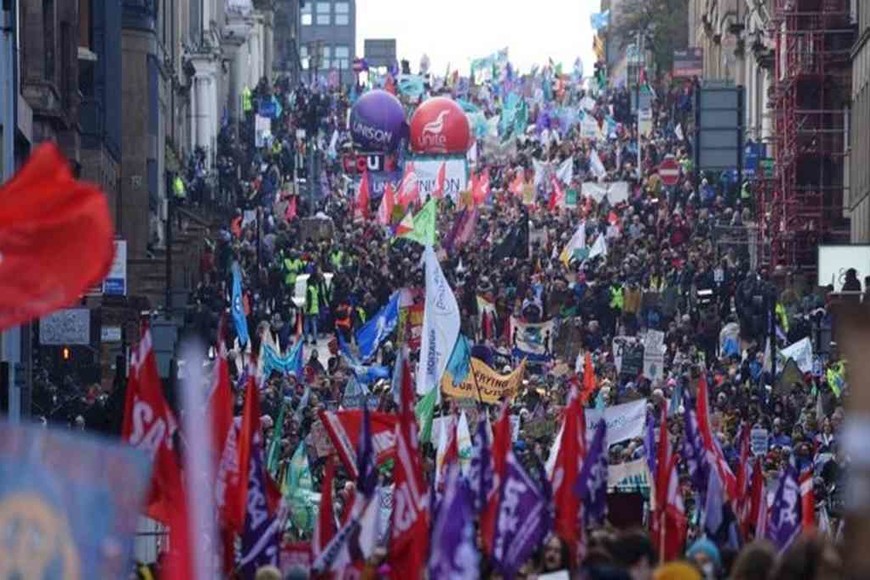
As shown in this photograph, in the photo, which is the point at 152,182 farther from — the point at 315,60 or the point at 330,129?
the point at 315,60

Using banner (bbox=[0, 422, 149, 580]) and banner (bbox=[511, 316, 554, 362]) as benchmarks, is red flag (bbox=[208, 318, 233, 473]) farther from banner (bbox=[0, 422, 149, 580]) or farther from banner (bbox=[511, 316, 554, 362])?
banner (bbox=[511, 316, 554, 362])

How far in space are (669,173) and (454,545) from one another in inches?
2496

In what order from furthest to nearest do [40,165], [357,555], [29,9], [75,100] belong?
[75,100] < [29,9] < [357,555] < [40,165]

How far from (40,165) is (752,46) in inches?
2543

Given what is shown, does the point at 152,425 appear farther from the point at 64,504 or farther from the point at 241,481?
the point at 64,504

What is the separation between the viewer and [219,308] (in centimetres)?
5450

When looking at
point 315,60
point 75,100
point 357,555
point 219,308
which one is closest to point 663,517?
point 357,555

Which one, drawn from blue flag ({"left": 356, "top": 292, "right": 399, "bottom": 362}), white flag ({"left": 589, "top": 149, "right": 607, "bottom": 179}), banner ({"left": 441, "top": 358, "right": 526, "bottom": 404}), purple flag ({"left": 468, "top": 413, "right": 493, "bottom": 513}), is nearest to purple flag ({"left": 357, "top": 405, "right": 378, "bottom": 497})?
purple flag ({"left": 468, "top": 413, "right": 493, "bottom": 513})

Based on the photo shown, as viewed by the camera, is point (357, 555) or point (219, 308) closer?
point (357, 555)

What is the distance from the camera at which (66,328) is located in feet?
132

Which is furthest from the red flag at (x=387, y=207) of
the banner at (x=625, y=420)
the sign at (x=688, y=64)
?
the banner at (x=625, y=420)

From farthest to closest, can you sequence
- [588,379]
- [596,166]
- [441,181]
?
[596,166]
[441,181]
[588,379]

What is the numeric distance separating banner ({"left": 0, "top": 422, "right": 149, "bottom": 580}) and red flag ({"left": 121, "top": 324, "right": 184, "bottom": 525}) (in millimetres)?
6956

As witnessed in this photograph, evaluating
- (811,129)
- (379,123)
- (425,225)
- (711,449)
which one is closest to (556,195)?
(379,123)
